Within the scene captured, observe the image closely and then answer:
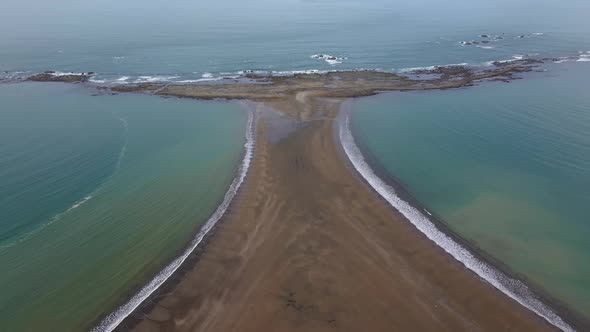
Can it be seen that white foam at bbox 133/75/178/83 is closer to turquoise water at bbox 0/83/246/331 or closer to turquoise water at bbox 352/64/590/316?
turquoise water at bbox 0/83/246/331

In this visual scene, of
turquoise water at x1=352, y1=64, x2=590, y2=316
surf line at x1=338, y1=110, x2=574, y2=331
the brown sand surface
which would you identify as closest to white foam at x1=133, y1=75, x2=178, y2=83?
turquoise water at x1=352, y1=64, x2=590, y2=316

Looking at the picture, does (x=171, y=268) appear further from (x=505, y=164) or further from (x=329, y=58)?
(x=329, y=58)

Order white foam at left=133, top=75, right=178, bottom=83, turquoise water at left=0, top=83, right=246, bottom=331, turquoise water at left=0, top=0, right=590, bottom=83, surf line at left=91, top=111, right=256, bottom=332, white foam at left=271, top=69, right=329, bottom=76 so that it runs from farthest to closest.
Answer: turquoise water at left=0, top=0, right=590, bottom=83 → white foam at left=271, top=69, right=329, bottom=76 → white foam at left=133, top=75, right=178, bottom=83 → turquoise water at left=0, top=83, right=246, bottom=331 → surf line at left=91, top=111, right=256, bottom=332

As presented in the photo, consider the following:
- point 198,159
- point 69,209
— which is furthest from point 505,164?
point 69,209

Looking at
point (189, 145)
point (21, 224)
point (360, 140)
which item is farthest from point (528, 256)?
point (21, 224)

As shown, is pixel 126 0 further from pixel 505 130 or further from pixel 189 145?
pixel 505 130

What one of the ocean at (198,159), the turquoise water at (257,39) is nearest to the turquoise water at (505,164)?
the ocean at (198,159)

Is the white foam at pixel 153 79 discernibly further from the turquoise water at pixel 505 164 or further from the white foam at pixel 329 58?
the turquoise water at pixel 505 164
